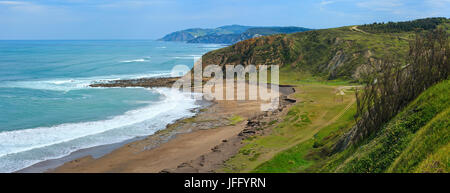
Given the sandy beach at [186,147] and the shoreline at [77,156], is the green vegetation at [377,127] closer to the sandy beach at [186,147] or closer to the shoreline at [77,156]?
the sandy beach at [186,147]

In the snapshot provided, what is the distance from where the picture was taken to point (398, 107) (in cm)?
1432

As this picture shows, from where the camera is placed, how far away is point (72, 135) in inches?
1075

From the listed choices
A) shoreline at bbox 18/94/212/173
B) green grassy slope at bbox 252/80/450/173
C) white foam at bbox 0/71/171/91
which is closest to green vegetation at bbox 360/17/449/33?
white foam at bbox 0/71/171/91

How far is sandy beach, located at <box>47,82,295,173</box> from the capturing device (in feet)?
65.3

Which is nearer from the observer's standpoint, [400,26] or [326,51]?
[326,51]

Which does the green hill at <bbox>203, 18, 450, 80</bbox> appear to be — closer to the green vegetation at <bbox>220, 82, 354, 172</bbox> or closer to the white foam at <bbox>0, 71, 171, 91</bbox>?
the green vegetation at <bbox>220, 82, 354, 172</bbox>

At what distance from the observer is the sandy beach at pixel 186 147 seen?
1991cm

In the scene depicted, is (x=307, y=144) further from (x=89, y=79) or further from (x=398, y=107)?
(x=89, y=79)

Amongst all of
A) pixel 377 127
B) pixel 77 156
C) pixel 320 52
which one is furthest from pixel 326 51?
pixel 377 127

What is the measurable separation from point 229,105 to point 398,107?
25.9 meters

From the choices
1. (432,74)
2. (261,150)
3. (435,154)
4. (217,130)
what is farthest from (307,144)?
(435,154)

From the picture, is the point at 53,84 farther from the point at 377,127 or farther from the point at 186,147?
the point at 377,127

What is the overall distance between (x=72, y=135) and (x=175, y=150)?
9736mm

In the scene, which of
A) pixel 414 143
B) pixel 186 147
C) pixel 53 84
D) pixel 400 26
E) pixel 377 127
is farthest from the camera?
pixel 400 26
